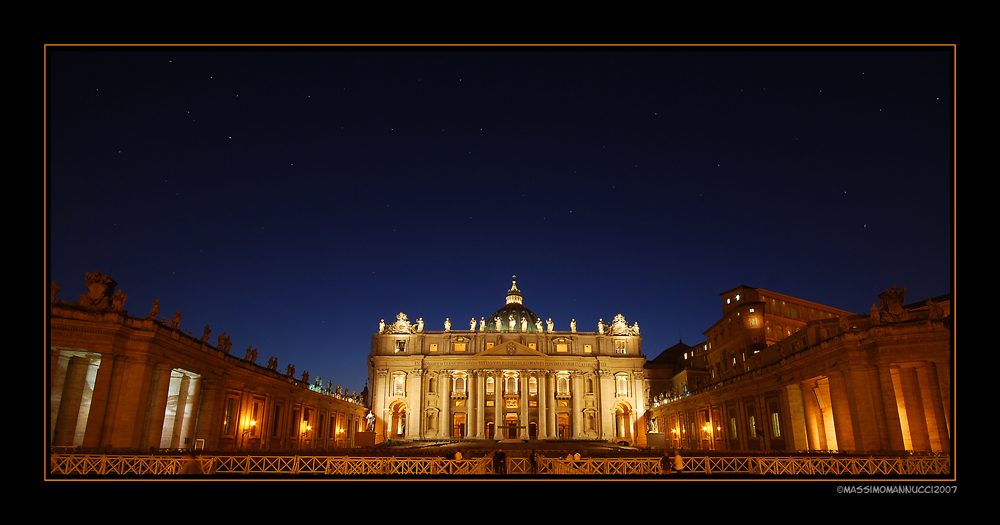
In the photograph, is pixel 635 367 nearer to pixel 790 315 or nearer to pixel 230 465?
pixel 790 315

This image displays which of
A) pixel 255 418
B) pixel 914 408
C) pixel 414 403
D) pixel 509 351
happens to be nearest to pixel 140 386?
pixel 255 418

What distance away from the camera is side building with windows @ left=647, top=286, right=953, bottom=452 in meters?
28.4

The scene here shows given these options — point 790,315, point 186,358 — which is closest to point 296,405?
point 186,358

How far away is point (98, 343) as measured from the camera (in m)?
27.1

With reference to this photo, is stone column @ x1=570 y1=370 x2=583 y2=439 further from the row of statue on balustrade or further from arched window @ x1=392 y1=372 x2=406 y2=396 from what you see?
arched window @ x1=392 y1=372 x2=406 y2=396

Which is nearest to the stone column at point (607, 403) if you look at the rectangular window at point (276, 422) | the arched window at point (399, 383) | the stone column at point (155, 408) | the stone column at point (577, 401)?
the stone column at point (577, 401)

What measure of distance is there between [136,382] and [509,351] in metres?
73.8

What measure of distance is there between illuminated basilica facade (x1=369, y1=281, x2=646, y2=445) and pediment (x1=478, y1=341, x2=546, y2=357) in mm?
180

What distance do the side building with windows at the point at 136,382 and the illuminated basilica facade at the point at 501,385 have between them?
53663mm

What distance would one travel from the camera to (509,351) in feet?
324

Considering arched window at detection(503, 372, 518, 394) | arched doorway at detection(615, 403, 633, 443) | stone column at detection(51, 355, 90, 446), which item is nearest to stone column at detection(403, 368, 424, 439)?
arched window at detection(503, 372, 518, 394)

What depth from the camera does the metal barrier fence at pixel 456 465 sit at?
2095cm
